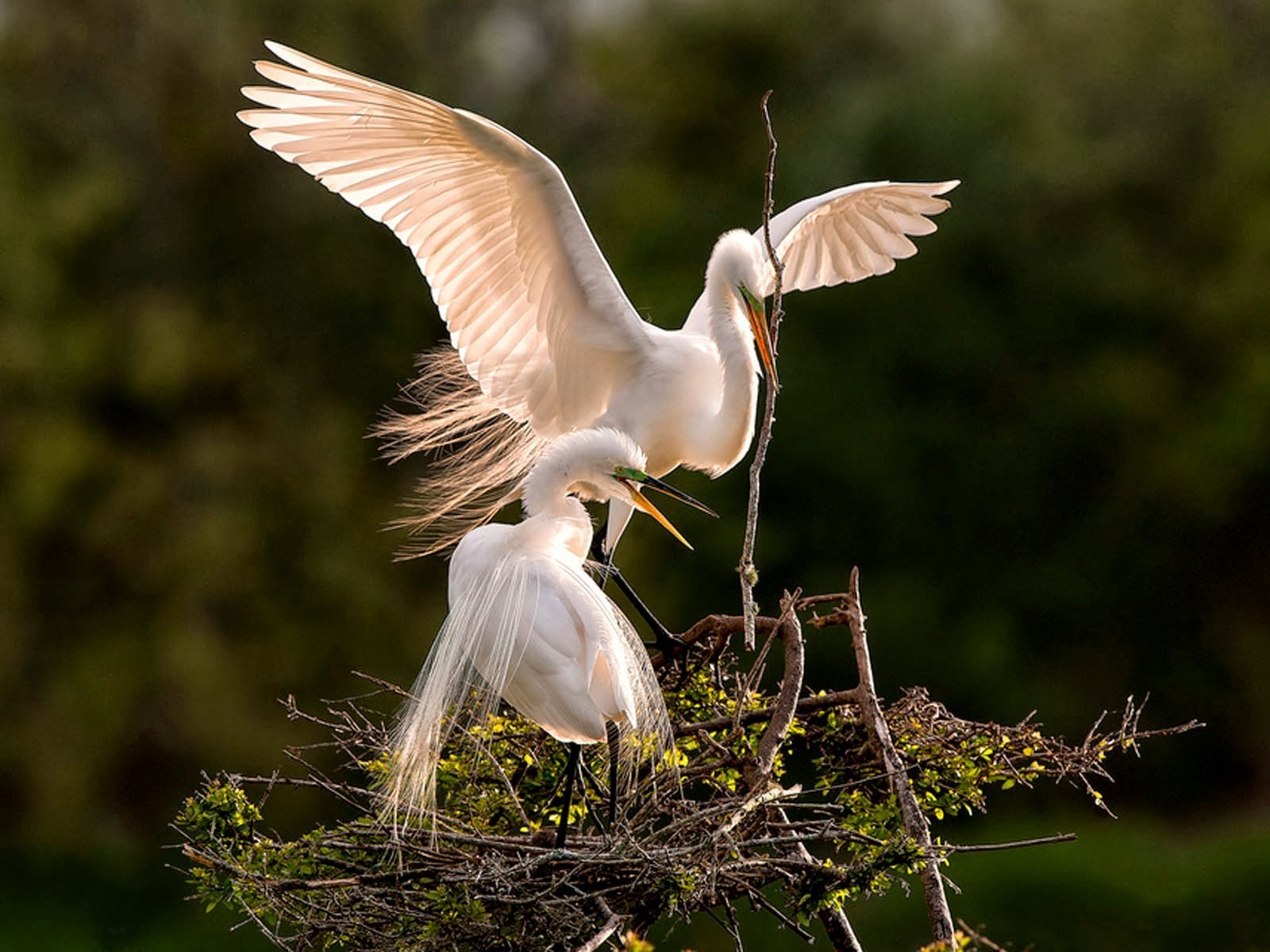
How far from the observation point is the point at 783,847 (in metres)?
2.21

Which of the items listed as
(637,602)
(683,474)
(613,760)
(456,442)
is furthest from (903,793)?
(683,474)

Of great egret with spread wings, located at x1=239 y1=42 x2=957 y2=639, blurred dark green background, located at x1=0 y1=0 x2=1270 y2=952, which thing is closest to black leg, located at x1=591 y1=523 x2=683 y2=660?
great egret with spread wings, located at x1=239 y1=42 x2=957 y2=639

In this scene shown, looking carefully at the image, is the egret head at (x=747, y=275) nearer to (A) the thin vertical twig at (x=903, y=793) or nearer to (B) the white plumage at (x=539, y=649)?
(B) the white plumage at (x=539, y=649)

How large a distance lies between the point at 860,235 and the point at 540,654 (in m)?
1.71

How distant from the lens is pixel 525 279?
10.4 feet

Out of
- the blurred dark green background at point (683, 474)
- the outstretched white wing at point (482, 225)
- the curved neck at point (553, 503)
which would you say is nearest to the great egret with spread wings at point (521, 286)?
the outstretched white wing at point (482, 225)

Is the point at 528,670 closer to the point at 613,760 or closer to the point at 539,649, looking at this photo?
the point at 539,649

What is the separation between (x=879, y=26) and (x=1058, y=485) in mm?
3392

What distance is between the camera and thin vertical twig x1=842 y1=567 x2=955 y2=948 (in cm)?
211

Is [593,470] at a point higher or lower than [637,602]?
higher

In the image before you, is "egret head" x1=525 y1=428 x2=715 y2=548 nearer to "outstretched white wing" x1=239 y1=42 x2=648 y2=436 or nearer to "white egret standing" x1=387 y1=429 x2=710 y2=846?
"white egret standing" x1=387 y1=429 x2=710 y2=846

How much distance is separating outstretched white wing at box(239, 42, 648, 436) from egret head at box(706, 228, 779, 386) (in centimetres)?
19

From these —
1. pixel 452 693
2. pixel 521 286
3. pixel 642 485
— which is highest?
pixel 521 286

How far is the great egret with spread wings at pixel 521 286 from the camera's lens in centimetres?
284
